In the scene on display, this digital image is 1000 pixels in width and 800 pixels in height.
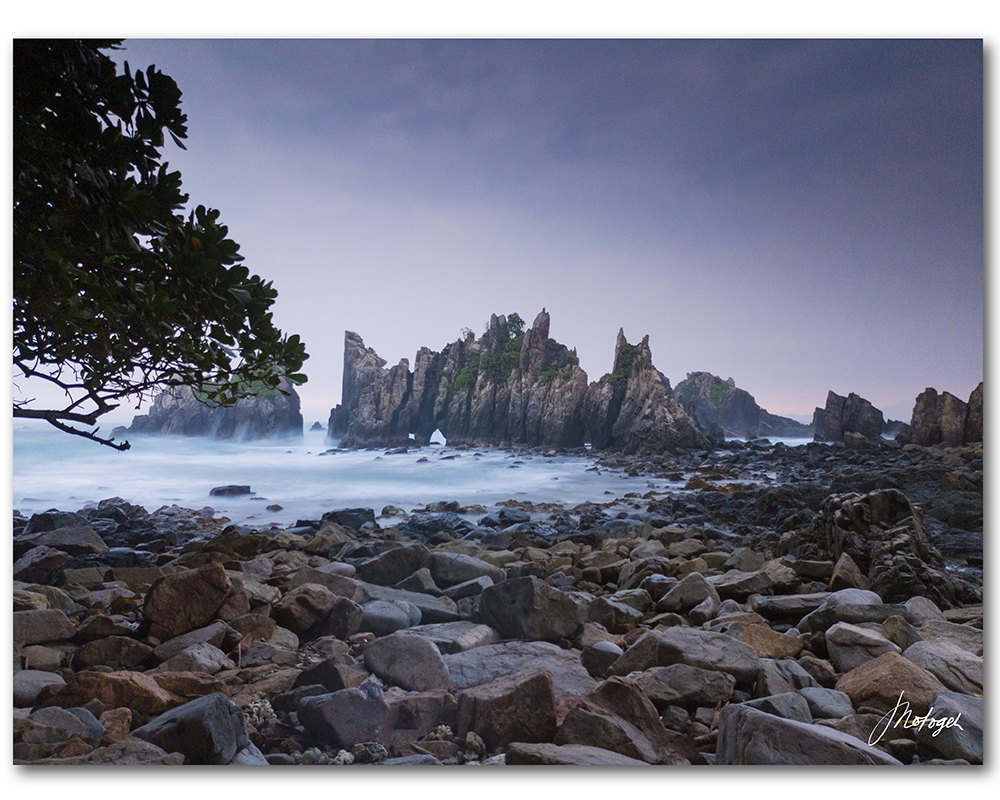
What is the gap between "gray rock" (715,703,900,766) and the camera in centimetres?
223

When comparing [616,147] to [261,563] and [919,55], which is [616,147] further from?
[261,563]

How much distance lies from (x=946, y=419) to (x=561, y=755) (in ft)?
10.9

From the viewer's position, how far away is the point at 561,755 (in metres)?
2.31

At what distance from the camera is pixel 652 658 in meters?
2.71

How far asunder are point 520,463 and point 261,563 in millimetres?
2285

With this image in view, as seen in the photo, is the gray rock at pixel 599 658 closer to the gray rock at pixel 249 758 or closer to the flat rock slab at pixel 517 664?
the flat rock slab at pixel 517 664

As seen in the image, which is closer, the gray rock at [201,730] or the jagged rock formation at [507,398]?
the gray rock at [201,730]

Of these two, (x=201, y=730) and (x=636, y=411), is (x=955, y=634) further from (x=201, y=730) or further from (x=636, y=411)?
(x=201, y=730)

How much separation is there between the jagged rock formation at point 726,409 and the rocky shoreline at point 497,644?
476 millimetres

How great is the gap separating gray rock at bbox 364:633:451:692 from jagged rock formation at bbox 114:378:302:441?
5.18 feet

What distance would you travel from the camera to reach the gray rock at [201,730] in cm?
223

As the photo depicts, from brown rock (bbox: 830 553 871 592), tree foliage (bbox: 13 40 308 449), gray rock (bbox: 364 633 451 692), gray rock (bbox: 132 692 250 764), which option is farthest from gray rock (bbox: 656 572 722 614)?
tree foliage (bbox: 13 40 308 449)

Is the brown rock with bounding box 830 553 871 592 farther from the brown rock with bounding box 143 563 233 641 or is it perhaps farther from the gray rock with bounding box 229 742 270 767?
the brown rock with bounding box 143 563 233 641

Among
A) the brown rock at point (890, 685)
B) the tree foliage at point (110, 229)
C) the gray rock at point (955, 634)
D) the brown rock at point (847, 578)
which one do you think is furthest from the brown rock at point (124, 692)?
the brown rock at point (847, 578)
